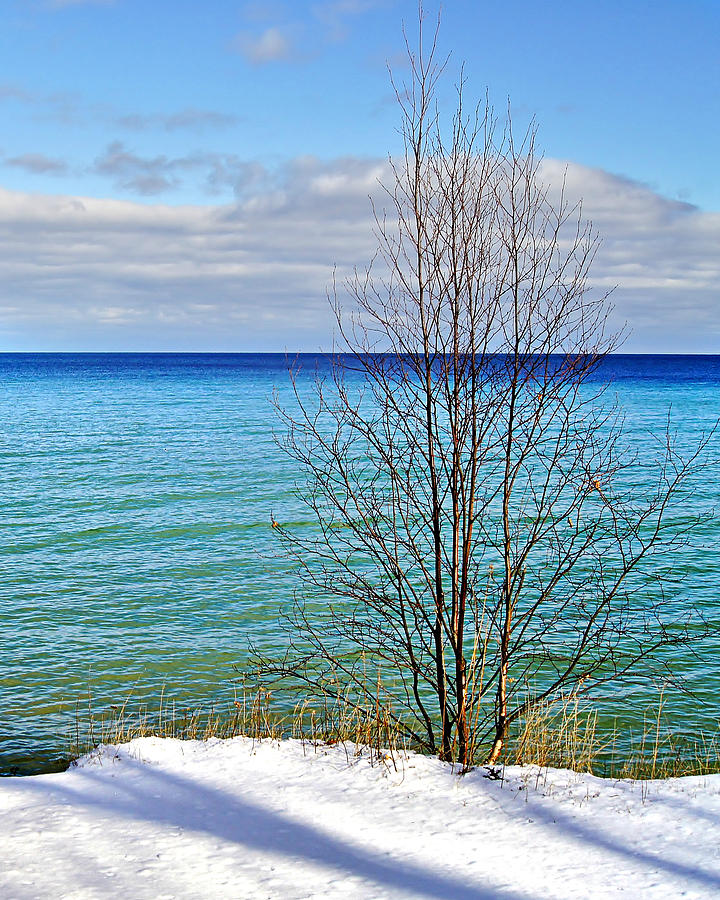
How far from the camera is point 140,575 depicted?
1683cm

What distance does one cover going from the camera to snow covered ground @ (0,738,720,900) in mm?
4844

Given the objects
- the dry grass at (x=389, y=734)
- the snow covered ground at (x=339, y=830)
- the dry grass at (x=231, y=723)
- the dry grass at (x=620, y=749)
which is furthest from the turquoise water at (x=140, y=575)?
the snow covered ground at (x=339, y=830)

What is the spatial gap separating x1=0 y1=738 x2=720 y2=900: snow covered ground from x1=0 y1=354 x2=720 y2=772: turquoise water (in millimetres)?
2531

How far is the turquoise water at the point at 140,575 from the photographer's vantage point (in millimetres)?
10953

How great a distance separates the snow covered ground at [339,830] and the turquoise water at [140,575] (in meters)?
2.53

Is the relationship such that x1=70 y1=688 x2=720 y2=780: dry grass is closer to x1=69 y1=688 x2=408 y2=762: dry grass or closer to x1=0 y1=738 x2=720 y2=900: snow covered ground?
x1=69 y1=688 x2=408 y2=762: dry grass

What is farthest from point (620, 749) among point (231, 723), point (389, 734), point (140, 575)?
point (140, 575)

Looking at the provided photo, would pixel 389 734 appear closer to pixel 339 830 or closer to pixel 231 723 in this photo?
pixel 339 830

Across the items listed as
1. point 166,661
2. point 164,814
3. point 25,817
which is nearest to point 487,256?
point 164,814

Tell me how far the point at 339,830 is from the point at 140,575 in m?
12.0

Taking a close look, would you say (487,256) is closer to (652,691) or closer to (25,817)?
(25,817)

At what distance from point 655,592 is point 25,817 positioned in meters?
12.1

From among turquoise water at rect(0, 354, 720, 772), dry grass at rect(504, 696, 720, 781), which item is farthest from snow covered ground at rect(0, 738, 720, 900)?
turquoise water at rect(0, 354, 720, 772)

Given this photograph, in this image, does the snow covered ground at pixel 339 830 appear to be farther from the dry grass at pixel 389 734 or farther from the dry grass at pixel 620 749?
the dry grass at pixel 620 749
